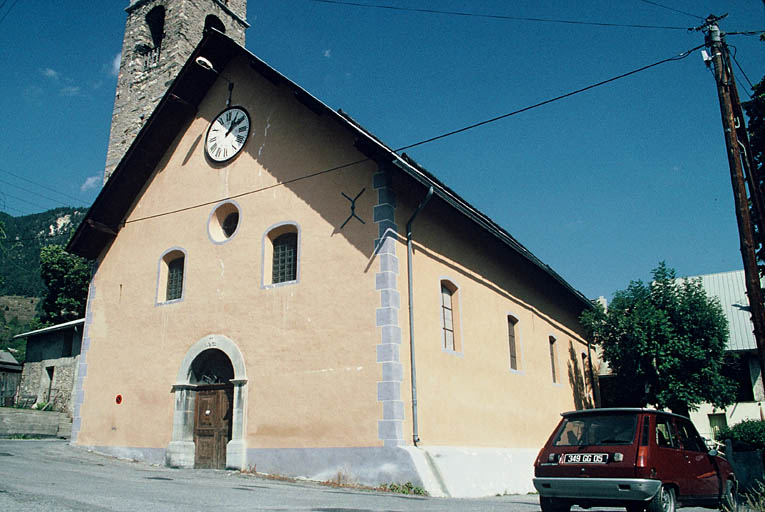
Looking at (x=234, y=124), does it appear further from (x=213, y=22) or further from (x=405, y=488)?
(x=213, y=22)

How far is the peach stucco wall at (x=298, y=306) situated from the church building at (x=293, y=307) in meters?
0.05

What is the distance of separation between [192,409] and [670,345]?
46.0 ft

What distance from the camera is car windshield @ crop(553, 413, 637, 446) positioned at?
307 inches

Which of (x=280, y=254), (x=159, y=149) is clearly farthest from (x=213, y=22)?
(x=280, y=254)

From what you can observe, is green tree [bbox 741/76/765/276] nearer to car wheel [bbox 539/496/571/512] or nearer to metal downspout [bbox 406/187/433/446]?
metal downspout [bbox 406/187/433/446]

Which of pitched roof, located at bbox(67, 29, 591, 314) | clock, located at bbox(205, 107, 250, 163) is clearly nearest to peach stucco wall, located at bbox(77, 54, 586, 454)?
clock, located at bbox(205, 107, 250, 163)

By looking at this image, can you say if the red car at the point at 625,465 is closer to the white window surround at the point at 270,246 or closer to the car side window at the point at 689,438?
the car side window at the point at 689,438

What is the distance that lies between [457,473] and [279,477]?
348cm

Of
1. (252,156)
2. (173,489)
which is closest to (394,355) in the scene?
(173,489)

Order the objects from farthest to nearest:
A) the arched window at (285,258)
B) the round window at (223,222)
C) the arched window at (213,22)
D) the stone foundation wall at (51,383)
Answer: the stone foundation wall at (51,383) → the arched window at (213,22) → the round window at (223,222) → the arched window at (285,258)

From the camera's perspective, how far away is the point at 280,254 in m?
14.3

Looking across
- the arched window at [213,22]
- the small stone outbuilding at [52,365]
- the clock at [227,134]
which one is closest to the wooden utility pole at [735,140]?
the clock at [227,134]

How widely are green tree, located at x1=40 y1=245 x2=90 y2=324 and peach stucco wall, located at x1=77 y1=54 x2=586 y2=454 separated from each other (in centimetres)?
2053

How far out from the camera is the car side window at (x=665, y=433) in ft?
26.0
